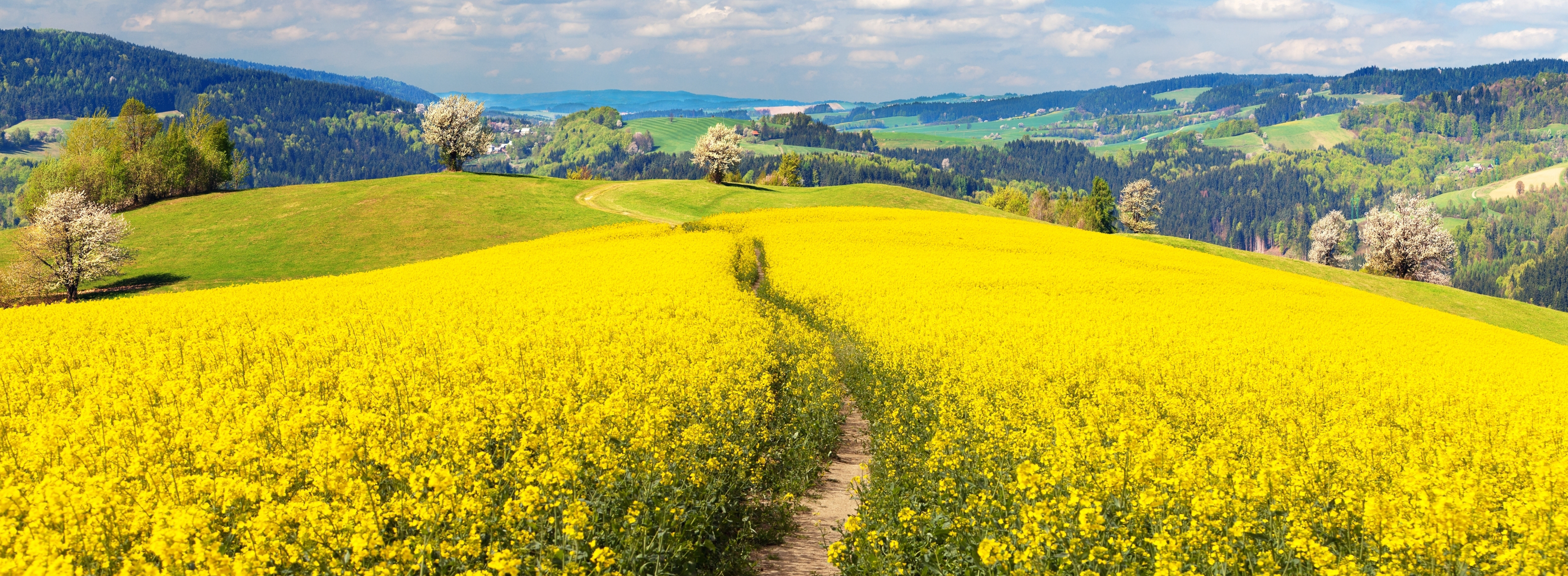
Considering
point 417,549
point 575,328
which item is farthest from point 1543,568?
point 575,328

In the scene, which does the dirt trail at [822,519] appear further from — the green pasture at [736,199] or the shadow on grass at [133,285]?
the shadow on grass at [133,285]

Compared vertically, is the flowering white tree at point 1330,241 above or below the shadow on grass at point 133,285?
below

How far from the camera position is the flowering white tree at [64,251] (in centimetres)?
4675

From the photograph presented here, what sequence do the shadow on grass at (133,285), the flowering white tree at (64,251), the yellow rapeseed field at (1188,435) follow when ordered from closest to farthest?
the yellow rapeseed field at (1188,435) → the flowering white tree at (64,251) → the shadow on grass at (133,285)

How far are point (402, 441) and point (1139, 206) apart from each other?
13409cm

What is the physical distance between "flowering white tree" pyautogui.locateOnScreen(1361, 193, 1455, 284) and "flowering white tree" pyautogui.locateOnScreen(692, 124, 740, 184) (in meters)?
72.6

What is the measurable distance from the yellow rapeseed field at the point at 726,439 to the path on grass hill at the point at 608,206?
139ft

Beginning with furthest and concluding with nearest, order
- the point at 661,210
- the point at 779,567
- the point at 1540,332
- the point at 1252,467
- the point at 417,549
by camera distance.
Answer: the point at 661,210 → the point at 1540,332 → the point at 779,567 → the point at 1252,467 → the point at 417,549

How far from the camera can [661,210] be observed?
236 ft

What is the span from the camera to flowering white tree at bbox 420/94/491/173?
3246 inches

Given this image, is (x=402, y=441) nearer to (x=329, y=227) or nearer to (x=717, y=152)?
(x=329, y=227)

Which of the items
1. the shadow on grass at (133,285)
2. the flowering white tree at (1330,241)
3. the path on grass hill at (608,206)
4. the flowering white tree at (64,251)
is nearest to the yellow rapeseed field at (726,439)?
the shadow on grass at (133,285)

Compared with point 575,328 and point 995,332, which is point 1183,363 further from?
point 575,328

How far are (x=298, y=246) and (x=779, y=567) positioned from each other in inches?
2423
